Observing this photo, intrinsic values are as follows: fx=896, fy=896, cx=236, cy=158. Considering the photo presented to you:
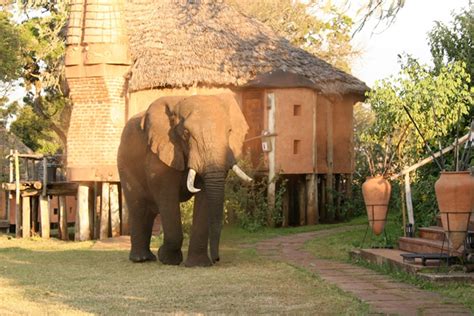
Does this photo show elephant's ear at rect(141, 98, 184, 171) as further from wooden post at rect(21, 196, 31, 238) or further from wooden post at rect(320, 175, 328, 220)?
wooden post at rect(320, 175, 328, 220)

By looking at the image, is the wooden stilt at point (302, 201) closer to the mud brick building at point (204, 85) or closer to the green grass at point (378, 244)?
the mud brick building at point (204, 85)

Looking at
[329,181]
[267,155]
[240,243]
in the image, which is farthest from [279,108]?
[240,243]

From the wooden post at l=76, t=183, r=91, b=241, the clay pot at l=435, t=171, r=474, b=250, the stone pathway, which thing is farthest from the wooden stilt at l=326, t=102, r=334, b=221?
the clay pot at l=435, t=171, r=474, b=250

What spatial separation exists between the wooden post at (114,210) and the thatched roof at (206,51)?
2381 mm

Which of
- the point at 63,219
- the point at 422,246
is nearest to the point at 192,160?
the point at 422,246

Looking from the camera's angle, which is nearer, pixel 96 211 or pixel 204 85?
pixel 204 85

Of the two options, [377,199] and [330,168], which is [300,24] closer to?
[330,168]

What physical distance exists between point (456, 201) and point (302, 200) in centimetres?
1354

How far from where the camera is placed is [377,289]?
8.66 meters

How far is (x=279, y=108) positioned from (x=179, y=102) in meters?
9.76

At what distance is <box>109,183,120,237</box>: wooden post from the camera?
20062 mm

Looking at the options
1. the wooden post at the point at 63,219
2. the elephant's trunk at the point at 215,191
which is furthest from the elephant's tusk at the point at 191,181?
the wooden post at the point at 63,219

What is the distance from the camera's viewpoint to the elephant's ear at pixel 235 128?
11.5 meters

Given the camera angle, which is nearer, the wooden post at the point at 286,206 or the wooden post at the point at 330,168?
the wooden post at the point at 286,206
